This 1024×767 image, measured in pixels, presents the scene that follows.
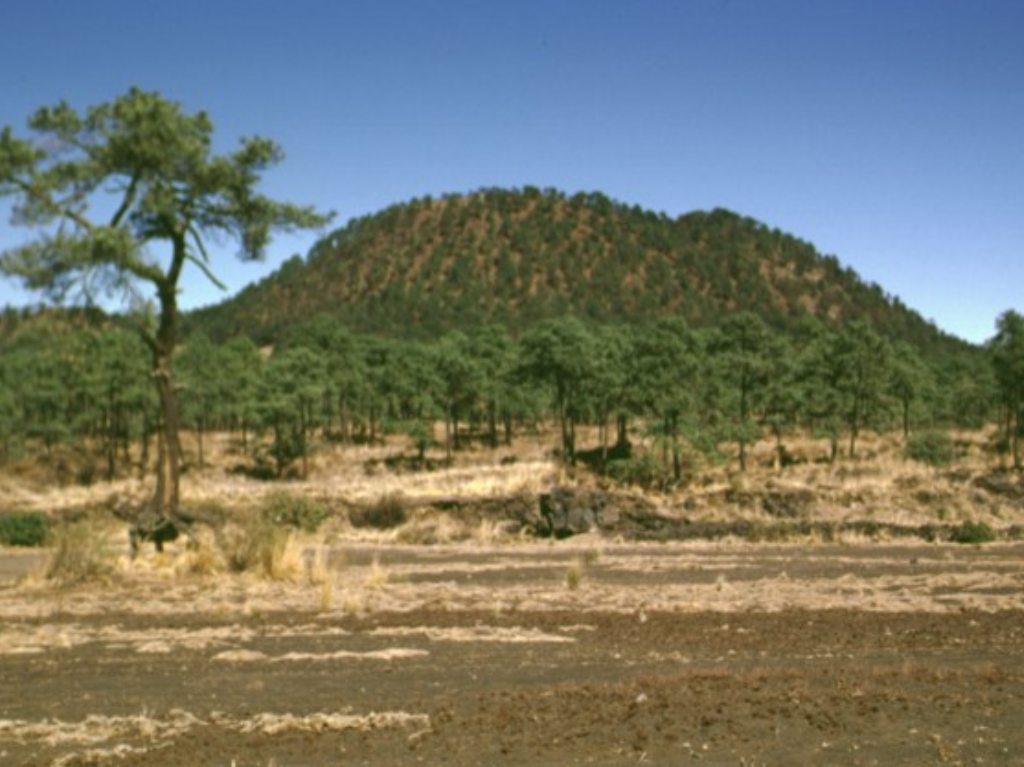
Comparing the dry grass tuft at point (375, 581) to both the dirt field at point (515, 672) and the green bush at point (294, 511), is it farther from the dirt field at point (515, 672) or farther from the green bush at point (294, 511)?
the green bush at point (294, 511)

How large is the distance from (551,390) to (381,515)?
26.9 m

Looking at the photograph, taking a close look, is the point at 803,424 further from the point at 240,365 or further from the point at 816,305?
the point at 816,305

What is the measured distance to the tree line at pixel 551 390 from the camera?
2048 inches

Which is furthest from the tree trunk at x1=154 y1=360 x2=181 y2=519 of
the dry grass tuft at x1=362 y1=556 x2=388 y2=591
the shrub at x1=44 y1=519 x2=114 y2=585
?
the dry grass tuft at x1=362 y1=556 x2=388 y2=591

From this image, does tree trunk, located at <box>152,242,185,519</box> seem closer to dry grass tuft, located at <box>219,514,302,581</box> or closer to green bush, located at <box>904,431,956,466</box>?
dry grass tuft, located at <box>219,514,302,581</box>

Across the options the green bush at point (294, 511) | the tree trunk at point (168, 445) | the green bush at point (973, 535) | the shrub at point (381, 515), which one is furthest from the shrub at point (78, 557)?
the green bush at point (973, 535)

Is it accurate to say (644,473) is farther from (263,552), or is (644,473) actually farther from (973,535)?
(263,552)

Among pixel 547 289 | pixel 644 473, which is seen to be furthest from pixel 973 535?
pixel 547 289

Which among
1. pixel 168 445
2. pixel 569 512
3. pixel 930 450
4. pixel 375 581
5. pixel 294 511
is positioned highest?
pixel 168 445

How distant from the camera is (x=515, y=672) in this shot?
419 inches

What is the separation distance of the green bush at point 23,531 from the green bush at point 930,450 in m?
41.5

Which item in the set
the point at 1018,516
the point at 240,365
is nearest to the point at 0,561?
the point at 1018,516

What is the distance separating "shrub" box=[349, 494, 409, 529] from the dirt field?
66.1ft

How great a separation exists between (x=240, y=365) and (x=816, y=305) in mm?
128886
